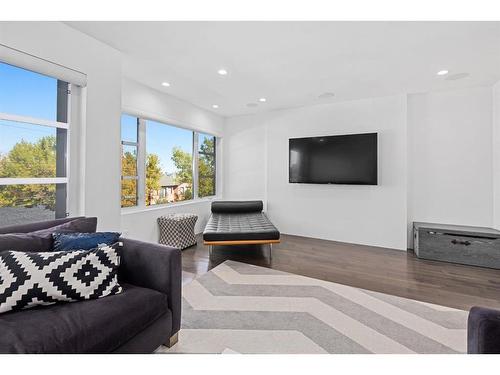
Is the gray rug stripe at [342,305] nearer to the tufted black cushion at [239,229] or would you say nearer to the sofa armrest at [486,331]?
the tufted black cushion at [239,229]

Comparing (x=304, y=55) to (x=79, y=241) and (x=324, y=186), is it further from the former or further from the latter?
(x=79, y=241)

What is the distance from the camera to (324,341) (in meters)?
1.66

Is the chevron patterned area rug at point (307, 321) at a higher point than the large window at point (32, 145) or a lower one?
lower

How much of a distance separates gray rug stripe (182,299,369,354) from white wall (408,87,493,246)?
2.97 m

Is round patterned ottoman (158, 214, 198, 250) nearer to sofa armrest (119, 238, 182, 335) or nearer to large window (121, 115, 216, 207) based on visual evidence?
large window (121, 115, 216, 207)

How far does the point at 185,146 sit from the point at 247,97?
1546mm

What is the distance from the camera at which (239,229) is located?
3.48 m

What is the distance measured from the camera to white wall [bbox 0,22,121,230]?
1.94 m

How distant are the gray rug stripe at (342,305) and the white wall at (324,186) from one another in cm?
A: 209

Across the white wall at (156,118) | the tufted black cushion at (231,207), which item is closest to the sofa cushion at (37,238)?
the white wall at (156,118)

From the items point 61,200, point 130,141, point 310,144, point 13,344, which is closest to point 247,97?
point 310,144

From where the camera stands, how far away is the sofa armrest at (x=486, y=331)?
0.85 m

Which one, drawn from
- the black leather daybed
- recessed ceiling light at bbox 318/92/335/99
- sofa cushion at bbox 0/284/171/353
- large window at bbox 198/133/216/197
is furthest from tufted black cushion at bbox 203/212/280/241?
recessed ceiling light at bbox 318/92/335/99

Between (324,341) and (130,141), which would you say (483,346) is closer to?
(324,341)
